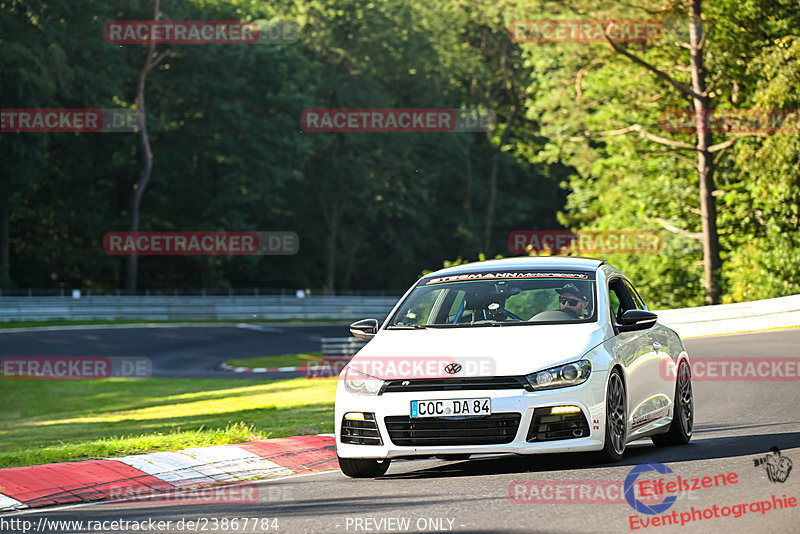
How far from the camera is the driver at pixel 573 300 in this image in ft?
32.1

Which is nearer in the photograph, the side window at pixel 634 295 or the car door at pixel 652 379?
the car door at pixel 652 379

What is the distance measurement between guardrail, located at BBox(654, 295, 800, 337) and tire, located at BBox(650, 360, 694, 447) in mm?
16382

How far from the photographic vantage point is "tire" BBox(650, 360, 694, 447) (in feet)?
35.0

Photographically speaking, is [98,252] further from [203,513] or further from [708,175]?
[203,513]

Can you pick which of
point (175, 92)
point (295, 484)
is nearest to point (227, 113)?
point (175, 92)

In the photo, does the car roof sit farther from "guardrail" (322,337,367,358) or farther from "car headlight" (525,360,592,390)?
"guardrail" (322,337,367,358)

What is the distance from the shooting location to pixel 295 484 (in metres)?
9.27

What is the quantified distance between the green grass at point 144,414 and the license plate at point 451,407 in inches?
130

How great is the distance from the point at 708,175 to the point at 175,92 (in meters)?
39.4

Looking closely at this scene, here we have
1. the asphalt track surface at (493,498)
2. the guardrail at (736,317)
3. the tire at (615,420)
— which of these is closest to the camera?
the asphalt track surface at (493,498)

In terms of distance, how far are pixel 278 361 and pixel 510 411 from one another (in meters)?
28.6
